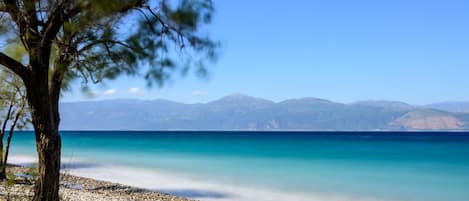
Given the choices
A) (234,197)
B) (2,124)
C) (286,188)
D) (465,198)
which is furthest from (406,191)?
(2,124)

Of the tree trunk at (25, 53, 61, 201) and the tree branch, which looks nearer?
the tree branch

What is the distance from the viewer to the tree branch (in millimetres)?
5668

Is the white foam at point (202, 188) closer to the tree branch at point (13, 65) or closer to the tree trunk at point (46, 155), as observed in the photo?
the tree trunk at point (46, 155)

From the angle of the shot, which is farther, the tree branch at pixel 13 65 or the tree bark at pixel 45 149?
the tree bark at pixel 45 149

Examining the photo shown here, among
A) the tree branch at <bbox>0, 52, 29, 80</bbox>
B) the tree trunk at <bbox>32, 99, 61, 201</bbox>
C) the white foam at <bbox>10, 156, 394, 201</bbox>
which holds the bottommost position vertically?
the white foam at <bbox>10, 156, 394, 201</bbox>

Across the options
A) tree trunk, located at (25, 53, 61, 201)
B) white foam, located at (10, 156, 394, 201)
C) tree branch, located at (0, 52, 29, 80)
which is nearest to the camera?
tree branch, located at (0, 52, 29, 80)

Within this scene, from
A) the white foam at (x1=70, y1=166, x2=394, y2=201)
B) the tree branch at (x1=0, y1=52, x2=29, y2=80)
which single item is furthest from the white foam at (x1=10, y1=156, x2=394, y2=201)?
the tree branch at (x1=0, y1=52, x2=29, y2=80)

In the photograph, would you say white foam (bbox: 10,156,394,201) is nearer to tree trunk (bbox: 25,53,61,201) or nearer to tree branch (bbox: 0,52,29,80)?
tree trunk (bbox: 25,53,61,201)

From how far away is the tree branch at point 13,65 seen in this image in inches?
223

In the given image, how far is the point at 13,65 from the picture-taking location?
5.76m

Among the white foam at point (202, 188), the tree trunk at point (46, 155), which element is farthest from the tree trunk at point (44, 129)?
the white foam at point (202, 188)

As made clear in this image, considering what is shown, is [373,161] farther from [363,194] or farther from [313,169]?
[363,194]

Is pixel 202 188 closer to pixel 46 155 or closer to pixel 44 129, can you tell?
pixel 46 155

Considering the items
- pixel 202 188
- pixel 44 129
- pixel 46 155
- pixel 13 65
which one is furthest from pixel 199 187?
pixel 13 65
